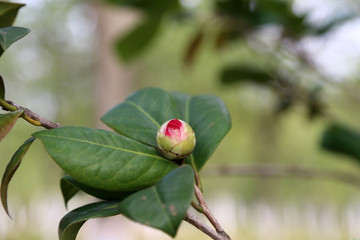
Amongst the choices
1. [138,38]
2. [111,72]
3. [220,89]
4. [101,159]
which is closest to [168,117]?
[101,159]

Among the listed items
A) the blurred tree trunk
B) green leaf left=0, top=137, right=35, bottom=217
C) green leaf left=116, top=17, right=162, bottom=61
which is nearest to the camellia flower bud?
green leaf left=0, top=137, right=35, bottom=217

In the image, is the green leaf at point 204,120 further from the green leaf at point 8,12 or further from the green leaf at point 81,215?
the green leaf at point 8,12

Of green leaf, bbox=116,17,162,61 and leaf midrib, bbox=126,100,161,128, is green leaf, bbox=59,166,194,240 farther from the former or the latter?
green leaf, bbox=116,17,162,61

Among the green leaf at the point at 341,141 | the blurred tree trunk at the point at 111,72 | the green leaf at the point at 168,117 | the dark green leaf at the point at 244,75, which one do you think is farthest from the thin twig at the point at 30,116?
the blurred tree trunk at the point at 111,72

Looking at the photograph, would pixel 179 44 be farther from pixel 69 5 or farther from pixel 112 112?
pixel 112 112

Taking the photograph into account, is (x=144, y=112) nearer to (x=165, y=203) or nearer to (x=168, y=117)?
(x=168, y=117)

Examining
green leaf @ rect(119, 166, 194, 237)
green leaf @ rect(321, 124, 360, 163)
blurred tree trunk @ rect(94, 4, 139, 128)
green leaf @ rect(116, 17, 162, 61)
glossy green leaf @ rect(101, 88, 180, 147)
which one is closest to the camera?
green leaf @ rect(119, 166, 194, 237)

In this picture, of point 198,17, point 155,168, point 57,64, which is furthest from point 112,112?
point 57,64
